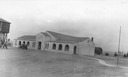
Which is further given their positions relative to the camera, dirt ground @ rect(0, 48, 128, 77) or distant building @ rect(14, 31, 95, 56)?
distant building @ rect(14, 31, 95, 56)

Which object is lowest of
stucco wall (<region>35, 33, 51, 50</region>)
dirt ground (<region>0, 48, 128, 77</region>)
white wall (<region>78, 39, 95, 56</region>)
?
dirt ground (<region>0, 48, 128, 77</region>)

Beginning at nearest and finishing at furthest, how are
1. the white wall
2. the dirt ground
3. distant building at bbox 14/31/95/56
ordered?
the dirt ground
distant building at bbox 14/31/95/56
the white wall

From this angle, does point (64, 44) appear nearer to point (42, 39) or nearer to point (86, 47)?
point (86, 47)

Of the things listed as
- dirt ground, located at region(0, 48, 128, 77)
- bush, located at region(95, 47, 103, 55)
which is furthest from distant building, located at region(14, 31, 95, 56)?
bush, located at region(95, 47, 103, 55)

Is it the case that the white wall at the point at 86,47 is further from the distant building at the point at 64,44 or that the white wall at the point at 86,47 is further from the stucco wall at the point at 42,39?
the stucco wall at the point at 42,39

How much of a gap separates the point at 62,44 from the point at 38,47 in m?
8.96

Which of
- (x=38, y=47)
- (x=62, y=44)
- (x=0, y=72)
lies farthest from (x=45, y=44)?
(x=0, y=72)

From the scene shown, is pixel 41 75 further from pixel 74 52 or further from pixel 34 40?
pixel 34 40

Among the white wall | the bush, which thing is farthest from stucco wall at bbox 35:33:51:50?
the bush

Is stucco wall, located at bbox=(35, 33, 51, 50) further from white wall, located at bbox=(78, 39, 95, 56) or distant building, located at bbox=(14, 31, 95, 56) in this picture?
white wall, located at bbox=(78, 39, 95, 56)

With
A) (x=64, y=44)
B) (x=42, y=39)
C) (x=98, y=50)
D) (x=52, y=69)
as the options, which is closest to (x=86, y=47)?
(x=64, y=44)

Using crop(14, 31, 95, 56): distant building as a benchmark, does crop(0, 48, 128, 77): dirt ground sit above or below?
below

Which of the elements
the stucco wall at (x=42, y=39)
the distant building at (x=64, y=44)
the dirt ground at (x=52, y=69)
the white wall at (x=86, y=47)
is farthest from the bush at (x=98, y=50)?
the dirt ground at (x=52, y=69)

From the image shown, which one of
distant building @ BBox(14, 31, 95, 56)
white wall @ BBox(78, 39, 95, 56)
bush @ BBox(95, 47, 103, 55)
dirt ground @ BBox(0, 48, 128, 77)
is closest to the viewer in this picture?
dirt ground @ BBox(0, 48, 128, 77)
